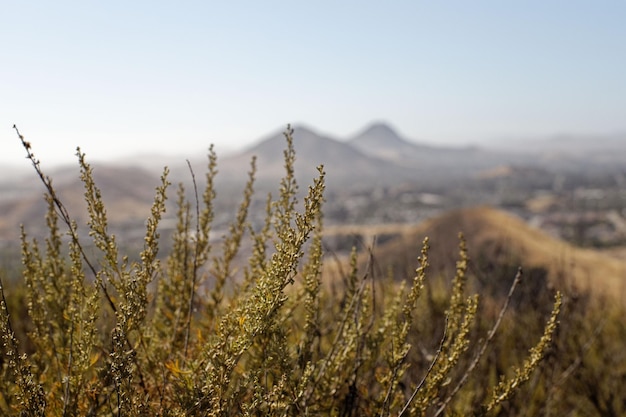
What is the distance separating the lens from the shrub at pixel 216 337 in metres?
1.73

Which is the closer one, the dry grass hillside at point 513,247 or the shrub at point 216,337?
the shrub at point 216,337

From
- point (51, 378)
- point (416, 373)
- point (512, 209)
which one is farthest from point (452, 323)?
point (512, 209)

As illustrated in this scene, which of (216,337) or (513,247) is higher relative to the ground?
(216,337)

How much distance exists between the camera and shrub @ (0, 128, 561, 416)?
1.73 m

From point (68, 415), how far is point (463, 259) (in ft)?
6.41

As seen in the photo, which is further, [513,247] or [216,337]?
[513,247]

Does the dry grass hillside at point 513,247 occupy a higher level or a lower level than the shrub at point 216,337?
lower

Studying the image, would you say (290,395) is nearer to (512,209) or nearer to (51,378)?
(51,378)

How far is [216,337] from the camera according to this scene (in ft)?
6.40

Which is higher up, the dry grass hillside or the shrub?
the shrub

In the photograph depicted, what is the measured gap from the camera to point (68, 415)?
2.11 m

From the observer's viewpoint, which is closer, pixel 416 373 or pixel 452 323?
pixel 452 323

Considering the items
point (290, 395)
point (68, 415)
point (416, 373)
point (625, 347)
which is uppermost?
point (290, 395)

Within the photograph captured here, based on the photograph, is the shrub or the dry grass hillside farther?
the dry grass hillside
